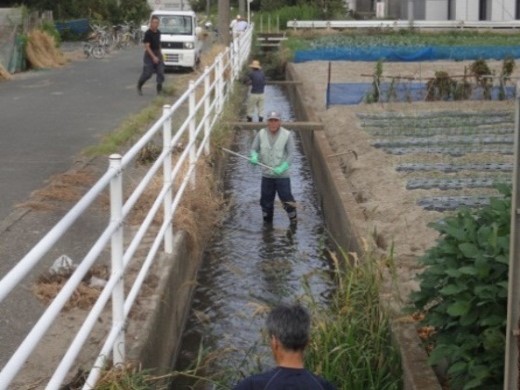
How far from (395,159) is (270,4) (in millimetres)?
55926

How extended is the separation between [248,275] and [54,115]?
9128 mm

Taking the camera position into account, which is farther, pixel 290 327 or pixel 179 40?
pixel 179 40

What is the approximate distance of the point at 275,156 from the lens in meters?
12.5

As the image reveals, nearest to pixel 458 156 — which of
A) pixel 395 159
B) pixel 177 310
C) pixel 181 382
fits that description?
pixel 395 159

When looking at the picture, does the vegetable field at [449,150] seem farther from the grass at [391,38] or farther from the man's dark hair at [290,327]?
the grass at [391,38]

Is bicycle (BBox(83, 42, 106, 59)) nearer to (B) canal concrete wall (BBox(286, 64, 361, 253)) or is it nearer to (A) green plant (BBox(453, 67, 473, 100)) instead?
(B) canal concrete wall (BBox(286, 64, 361, 253))

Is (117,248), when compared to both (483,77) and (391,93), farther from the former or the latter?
(483,77)

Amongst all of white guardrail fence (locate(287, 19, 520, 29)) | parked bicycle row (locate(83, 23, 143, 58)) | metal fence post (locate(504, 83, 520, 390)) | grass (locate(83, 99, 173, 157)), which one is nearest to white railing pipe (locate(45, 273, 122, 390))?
metal fence post (locate(504, 83, 520, 390))

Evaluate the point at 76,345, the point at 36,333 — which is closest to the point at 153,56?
the point at 76,345

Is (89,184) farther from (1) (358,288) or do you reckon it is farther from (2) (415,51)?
(2) (415,51)

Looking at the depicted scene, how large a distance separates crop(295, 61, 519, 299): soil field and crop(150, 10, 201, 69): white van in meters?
8.76

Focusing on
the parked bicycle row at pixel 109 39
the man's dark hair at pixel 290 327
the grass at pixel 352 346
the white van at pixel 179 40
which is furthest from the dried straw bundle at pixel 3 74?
the man's dark hair at pixel 290 327

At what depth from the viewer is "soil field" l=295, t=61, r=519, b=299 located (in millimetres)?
10156

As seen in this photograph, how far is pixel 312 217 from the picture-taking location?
13.7 metres
